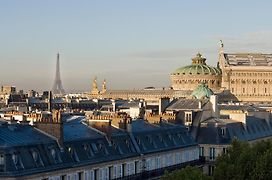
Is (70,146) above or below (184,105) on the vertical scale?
below

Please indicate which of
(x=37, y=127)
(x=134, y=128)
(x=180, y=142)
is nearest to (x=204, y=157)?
(x=180, y=142)

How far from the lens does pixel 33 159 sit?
166 ft

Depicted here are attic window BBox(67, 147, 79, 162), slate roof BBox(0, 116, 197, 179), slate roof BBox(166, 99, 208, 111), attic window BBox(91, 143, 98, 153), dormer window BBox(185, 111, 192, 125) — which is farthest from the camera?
slate roof BBox(166, 99, 208, 111)

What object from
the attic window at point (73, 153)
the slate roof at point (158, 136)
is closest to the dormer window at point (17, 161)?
the attic window at point (73, 153)

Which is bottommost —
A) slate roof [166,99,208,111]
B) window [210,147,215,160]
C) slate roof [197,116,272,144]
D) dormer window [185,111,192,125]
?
window [210,147,215,160]

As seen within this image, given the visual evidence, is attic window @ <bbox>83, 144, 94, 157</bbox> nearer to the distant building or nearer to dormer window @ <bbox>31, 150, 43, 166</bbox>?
dormer window @ <bbox>31, 150, 43, 166</bbox>

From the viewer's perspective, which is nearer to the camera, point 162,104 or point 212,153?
point 212,153

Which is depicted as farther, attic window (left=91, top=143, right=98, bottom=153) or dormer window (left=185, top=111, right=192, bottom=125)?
dormer window (left=185, top=111, right=192, bottom=125)

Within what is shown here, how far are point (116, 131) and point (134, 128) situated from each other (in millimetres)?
4051

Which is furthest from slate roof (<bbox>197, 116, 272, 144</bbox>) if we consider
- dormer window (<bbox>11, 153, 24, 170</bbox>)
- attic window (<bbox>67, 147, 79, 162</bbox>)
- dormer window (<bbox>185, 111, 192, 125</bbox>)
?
dormer window (<bbox>11, 153, 24, 170</bbox>)

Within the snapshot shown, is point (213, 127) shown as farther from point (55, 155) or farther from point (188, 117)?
point (55, 155)

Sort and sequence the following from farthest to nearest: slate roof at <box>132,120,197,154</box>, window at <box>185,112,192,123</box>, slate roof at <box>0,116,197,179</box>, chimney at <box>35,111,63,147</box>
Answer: window at <box>185,112,192,123</box> → slate roof at <box>132,120,197,154</box> → chimney at <box>35,111,63,147</box> → slate roof at <box>0,116,197,179</box>

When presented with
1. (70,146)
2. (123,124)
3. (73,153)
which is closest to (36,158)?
(70,146)

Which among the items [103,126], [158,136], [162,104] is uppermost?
[162,104]
